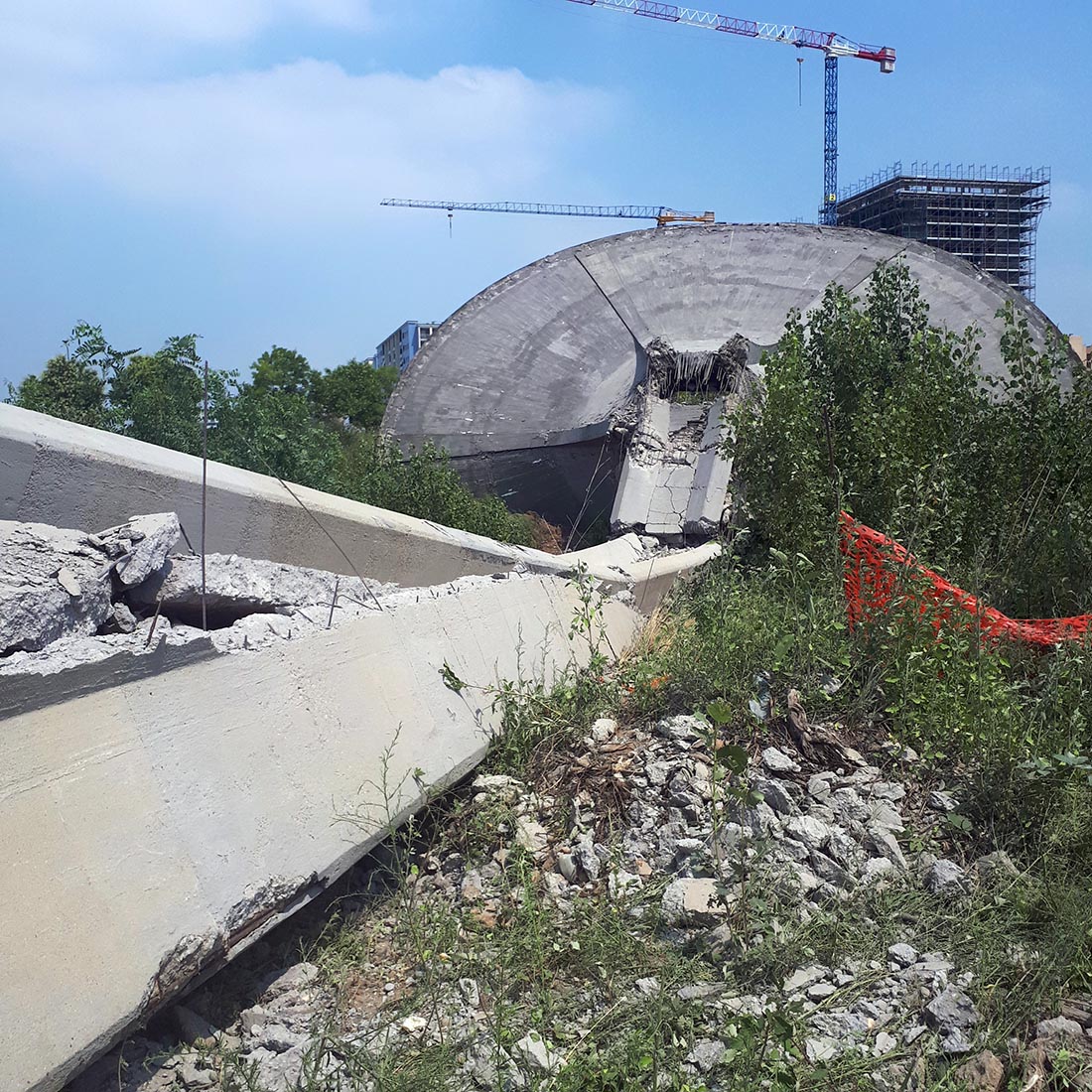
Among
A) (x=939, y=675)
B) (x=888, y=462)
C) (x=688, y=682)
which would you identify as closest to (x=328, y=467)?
(x=888, y=462)

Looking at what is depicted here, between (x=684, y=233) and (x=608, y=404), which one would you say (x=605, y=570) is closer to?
(x=608, y=404)

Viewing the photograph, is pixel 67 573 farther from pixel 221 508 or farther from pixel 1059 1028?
pixel 1059 1028

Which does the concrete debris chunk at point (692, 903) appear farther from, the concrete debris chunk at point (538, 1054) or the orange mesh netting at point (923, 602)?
the orange mesh netting at point (923, 602)

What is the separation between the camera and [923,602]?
14.8 feet

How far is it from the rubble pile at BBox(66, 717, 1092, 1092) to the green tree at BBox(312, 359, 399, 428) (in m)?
34.4

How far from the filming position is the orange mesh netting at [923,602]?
4469 millimetres

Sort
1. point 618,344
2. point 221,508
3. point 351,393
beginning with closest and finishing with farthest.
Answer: point 221,508 < point 618,344 < point 351,393

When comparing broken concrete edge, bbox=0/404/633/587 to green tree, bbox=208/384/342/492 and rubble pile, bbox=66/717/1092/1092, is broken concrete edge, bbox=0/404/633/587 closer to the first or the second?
rubble pile, bbox=66/717/1092/1092

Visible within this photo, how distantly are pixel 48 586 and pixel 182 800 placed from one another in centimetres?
89

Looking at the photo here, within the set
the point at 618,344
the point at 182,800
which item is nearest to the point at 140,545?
the point at 182,800

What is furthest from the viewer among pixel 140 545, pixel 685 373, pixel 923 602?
pixel 685 373

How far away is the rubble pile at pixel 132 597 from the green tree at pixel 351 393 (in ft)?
111

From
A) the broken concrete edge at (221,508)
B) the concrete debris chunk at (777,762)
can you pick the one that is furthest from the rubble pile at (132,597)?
the concrete debris chunk at (777,762)

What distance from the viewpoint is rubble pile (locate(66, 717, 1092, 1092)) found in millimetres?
2676
